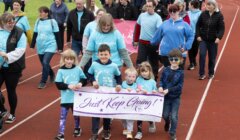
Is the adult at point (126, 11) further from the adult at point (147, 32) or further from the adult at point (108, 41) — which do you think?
the adult at point (108, 41)

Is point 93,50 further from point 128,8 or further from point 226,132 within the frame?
point 128,8

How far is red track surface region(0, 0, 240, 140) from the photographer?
7.59 meters

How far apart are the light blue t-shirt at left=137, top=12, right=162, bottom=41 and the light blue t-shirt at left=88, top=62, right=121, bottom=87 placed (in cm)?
360

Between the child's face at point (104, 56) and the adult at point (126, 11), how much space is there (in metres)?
7.11

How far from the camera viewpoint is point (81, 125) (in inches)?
316

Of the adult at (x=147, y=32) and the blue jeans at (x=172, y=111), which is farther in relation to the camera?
the adult at (x=147, y=32)

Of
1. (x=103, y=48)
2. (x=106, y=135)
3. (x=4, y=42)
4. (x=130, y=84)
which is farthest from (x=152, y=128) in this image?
(x=4, y=42)

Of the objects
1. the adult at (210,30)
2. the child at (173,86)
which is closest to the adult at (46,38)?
the adult at (210,30)

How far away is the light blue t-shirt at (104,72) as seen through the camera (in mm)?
7047

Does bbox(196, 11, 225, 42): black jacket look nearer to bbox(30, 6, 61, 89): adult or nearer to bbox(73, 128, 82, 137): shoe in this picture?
bbox(30, 6, 61, 89): adult

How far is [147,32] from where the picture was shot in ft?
34.6

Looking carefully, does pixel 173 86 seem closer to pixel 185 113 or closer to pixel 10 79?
pixel 185 113

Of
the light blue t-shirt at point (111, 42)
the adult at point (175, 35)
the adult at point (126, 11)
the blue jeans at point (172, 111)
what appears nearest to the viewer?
the blue jeans at point (172, 111)

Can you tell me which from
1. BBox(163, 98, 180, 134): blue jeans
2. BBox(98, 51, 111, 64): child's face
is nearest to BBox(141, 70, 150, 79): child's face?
BBox(163, 98, 180, 134): blue jeans
